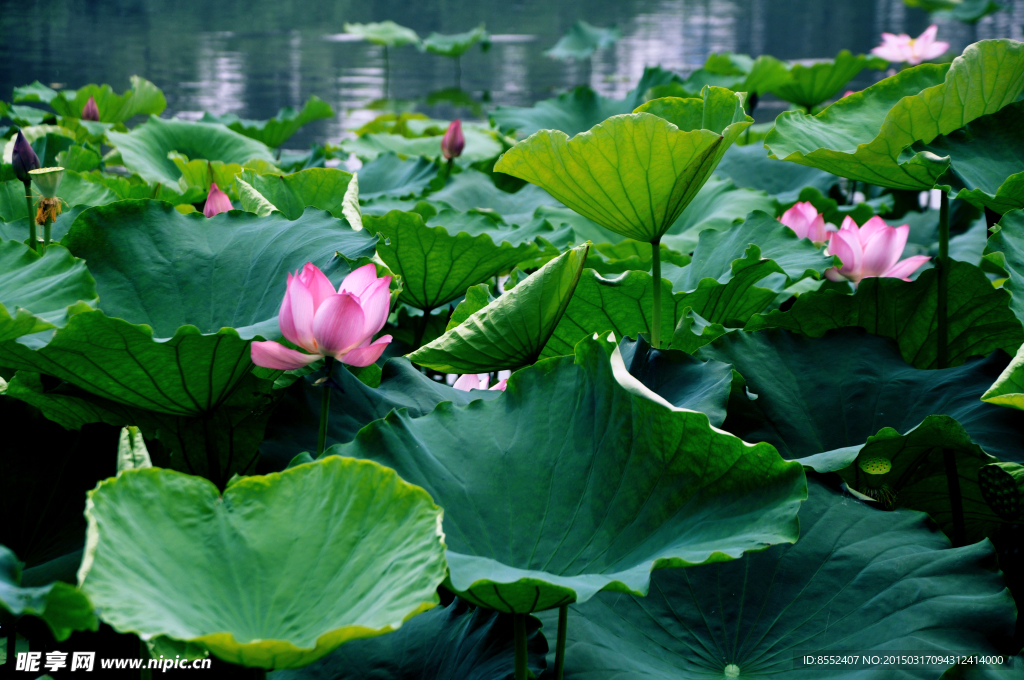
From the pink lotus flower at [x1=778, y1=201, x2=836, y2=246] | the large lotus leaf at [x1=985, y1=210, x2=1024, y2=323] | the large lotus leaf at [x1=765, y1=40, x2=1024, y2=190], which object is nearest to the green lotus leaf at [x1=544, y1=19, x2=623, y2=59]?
the pink lotus flower at [x1=778, y1=201, x2=836, y2=246]

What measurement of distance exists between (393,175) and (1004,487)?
1.70m

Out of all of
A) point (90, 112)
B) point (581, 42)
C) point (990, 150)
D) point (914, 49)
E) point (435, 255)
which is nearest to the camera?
point (990, 150)

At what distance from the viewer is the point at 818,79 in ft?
10.1

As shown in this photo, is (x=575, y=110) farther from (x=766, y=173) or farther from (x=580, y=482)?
(x=580, y=482)

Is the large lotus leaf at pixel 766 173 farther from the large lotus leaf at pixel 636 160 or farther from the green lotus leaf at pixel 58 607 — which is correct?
the green lotus leaf at pixel 58 607

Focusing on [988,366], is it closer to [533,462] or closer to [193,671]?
[533,462]

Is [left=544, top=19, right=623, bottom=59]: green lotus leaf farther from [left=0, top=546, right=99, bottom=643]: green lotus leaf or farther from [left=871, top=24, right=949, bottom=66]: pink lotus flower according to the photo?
[left=0, top=546, right=99, bottom=643]: green lotus leaf

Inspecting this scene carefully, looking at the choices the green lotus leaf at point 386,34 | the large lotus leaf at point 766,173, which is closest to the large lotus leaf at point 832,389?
the large lotus leaf at point 766,173

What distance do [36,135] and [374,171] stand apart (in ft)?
2.63

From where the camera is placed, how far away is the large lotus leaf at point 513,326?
813 millimetres

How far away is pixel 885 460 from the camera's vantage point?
2.61 feet

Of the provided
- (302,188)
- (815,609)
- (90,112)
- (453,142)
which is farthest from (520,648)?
(90,112)

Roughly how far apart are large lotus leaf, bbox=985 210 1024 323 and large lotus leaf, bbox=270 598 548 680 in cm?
52

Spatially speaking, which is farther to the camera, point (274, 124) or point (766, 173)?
point (274, 124)
